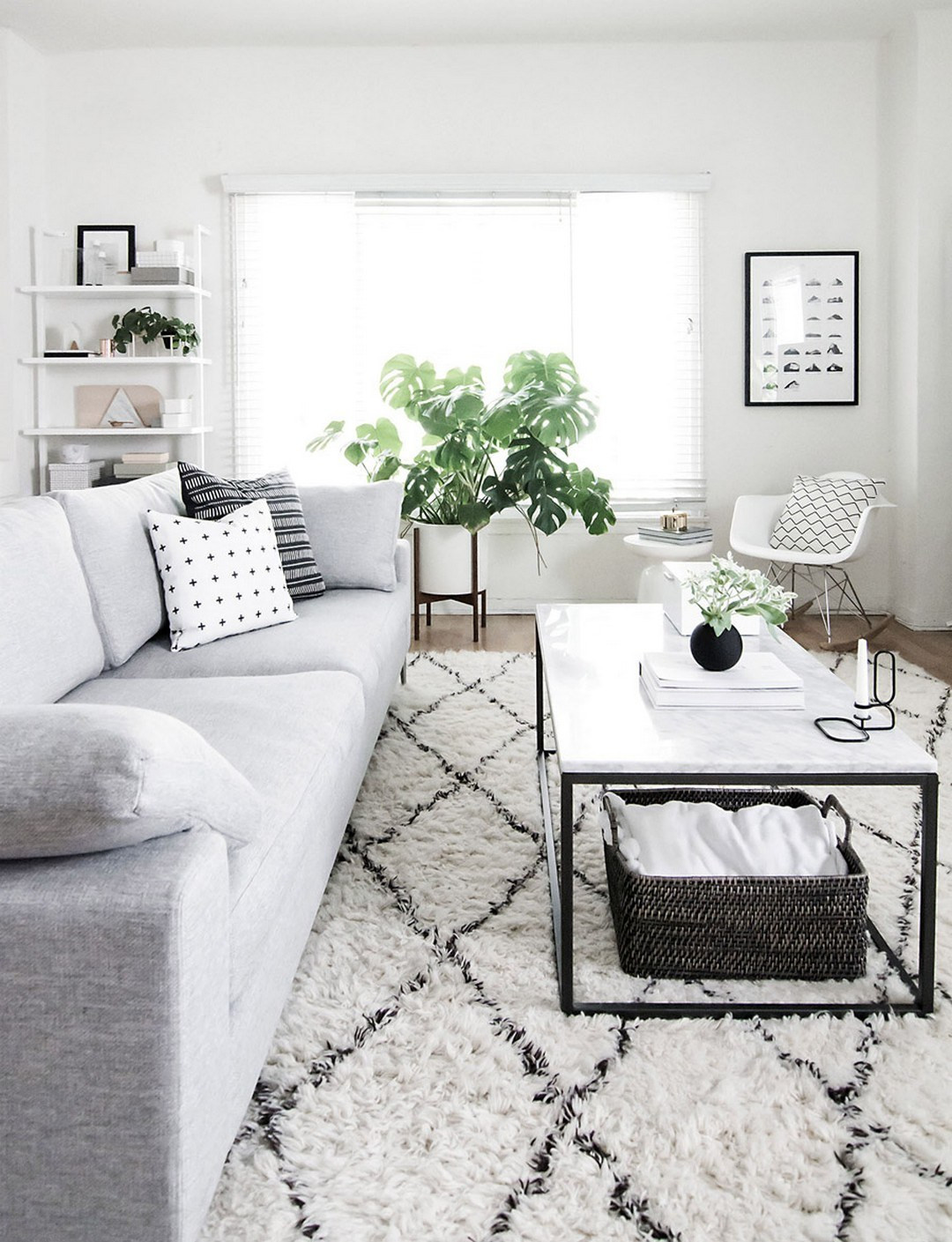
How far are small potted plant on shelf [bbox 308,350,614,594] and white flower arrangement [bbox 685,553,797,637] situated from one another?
104 inches

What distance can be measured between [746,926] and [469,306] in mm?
4349

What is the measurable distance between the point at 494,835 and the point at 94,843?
1608mm

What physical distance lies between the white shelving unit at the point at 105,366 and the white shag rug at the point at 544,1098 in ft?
12.1

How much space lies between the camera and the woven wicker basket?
1966 millimetres

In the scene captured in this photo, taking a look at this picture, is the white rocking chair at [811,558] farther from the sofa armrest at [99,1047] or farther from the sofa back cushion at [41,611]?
the sofa armrest at [99,1047]

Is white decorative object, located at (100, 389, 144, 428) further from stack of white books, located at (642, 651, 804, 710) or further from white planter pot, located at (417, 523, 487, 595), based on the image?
stack of white books, located at (642, 651, 804, 710)

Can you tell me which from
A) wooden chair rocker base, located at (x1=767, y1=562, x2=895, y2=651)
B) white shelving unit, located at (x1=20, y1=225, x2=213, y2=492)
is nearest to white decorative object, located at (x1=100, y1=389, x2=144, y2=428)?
A: white shelving unit, located at (x1=20, y1=225, x2=213, y2=492)

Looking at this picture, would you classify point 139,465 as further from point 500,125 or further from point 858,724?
point 858,724

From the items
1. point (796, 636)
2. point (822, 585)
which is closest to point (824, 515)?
point (796, 636)

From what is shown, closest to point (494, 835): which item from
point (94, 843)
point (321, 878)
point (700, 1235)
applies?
point (321, 878)

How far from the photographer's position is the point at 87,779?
1.12 metres

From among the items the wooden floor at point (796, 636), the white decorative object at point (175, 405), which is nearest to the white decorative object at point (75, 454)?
the white decorative object at point (175, 405)

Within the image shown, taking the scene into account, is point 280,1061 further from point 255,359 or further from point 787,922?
point 255,359

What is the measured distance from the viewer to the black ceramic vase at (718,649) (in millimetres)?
2377
